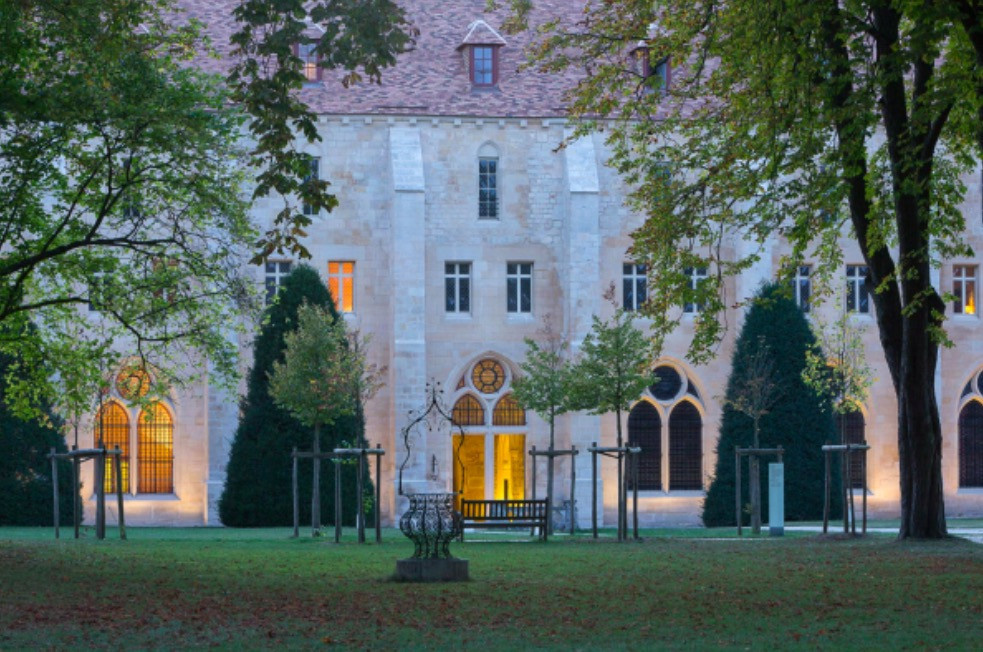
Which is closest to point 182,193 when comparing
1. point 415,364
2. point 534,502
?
point 534,502

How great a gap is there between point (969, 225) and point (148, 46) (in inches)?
1220

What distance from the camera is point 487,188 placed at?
46.4 m

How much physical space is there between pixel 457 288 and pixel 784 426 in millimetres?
9605

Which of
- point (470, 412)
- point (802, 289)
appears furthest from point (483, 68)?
point (802, 289)

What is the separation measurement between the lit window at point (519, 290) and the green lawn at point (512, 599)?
21.0 m

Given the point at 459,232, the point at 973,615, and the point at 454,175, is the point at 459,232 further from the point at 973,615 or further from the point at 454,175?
the point at 973,615

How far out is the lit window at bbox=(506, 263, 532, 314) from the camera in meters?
46.4

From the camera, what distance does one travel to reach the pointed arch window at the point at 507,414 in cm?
4638

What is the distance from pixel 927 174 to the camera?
23094mm

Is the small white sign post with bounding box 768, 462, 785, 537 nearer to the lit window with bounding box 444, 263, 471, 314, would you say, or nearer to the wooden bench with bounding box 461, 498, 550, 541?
the wooden bench with bounding box 461, 498, 550, 541

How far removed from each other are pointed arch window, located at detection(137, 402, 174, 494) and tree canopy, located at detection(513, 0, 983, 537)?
22.2m

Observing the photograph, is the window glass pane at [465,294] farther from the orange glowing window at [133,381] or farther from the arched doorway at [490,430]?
the orange glowing window at [133,381]

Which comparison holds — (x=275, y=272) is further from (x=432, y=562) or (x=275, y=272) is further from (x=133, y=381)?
(x=432, y=562)

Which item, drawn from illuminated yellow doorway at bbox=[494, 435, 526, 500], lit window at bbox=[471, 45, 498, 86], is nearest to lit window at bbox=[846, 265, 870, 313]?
illuminated yellow doorway at bbox=[494, 435, 526, 500]
